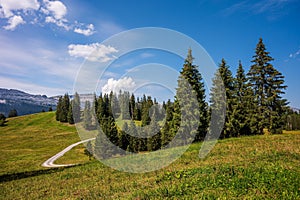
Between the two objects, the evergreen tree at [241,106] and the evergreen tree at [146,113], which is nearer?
the evergreen tree at [241,106]

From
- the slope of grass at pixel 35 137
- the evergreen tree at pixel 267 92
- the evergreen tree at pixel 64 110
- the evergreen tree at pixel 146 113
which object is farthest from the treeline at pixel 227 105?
the evergreen tree at pixel 64 110

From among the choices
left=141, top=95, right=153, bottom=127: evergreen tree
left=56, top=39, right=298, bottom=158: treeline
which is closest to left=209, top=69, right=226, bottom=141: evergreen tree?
left=56, top=39, right=298, bottom=158: treeline

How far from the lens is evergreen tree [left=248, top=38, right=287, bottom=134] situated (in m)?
42.9

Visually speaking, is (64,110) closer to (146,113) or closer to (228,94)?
(146,113)

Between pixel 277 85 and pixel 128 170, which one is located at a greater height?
pixel 277 85

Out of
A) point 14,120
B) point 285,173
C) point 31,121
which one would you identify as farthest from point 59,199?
point 14,120

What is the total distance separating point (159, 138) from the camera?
64750mm

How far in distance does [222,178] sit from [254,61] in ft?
139

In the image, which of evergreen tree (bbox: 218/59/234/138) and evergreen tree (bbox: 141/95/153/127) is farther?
evergreen tree (bbox: 141/95/153/127)

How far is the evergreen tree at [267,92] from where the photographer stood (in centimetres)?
4294

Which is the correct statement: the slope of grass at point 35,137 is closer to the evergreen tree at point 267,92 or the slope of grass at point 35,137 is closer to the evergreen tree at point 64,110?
the evergreen tree at point 64,110

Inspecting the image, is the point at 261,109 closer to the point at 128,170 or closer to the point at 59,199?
the point at 128,170

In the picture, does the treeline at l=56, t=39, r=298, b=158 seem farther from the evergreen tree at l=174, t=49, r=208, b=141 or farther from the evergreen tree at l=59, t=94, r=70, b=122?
the evergreen tree at l=59, t=94, r=70, b=122

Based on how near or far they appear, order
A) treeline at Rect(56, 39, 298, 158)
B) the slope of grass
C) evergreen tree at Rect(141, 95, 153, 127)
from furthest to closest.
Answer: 1. the slope of grass
2. evergreen tree at Rect(141, 95, 153, 127)
3. treeline at Rect(56, 39, 298, 158)
